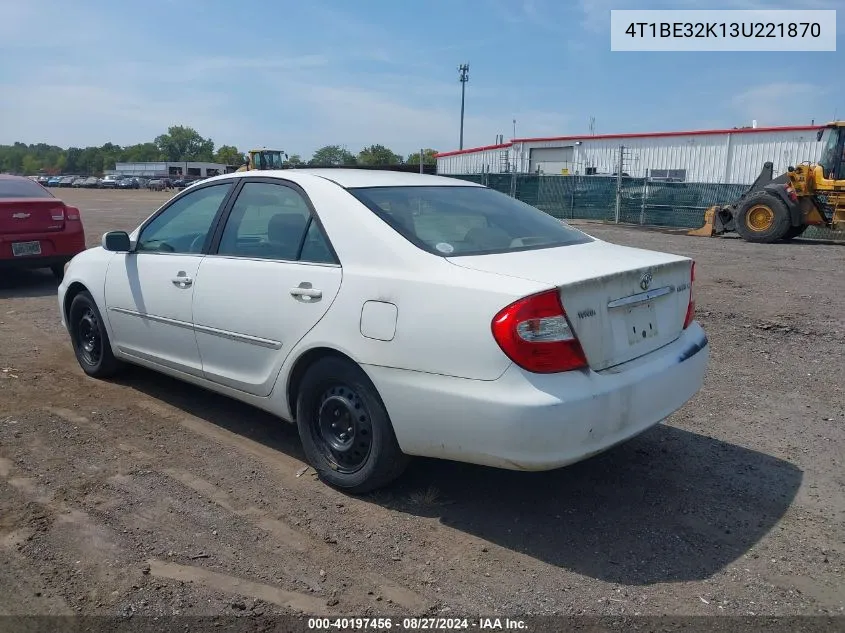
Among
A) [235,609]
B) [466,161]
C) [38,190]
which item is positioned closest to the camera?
[235,609]

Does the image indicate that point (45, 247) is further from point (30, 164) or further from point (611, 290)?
point (30, 164)

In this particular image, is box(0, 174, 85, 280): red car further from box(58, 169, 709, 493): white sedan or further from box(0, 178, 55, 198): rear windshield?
box(58, 169, 709, 493): white sedan

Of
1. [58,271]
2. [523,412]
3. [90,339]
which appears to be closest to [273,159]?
[58,271]

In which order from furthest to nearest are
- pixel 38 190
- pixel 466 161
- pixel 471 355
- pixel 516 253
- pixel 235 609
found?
pixel 466 161 → pixel 38 190 → pixel 516 253 → pixel 471 355 → pixel 235 609

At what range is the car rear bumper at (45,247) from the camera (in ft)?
29.2

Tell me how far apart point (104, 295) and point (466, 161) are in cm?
3775

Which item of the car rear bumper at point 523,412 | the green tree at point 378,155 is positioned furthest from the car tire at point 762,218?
the green tree at point 378,155

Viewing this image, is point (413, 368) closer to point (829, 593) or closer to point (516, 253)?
point (516, 253)

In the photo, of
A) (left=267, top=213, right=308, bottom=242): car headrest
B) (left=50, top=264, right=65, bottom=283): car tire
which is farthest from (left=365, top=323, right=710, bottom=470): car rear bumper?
(left=50, top=264, right=65, bottom=283): car tire

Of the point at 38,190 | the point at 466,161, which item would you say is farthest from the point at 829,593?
the point at 466,161

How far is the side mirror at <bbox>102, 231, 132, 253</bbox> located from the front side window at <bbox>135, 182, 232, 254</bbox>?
8cm

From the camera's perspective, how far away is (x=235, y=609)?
2676mm

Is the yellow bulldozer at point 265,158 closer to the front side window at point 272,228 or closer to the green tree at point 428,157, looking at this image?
the green tree at point 428,157

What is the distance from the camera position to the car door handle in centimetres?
351
